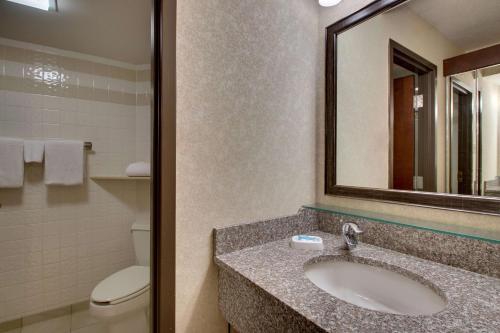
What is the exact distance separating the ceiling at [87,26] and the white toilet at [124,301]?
62.4 inches

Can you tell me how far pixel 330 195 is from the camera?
1155 millimetres

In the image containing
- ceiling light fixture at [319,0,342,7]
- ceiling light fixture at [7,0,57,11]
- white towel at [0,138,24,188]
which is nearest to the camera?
ceiling light fixture at [319,0,342,7]

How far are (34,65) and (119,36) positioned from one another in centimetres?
69

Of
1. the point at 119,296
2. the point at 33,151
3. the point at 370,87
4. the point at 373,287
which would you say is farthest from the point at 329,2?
the point at 33,151

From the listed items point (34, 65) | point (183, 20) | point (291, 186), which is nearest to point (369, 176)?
point (291, 186)

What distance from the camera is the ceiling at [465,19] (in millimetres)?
734

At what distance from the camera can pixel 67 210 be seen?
1839 millimetres

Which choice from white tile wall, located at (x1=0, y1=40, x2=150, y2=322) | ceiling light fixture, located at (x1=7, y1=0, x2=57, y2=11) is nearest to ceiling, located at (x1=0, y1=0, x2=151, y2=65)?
ceiling light fixture, located at (x1=7, y1=0, x2=57, y2=11)

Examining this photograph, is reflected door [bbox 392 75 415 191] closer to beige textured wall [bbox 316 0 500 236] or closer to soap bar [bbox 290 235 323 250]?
beige textured wall [bbox 316 0 500 236]

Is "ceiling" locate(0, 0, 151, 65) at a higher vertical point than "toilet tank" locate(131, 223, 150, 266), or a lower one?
higher

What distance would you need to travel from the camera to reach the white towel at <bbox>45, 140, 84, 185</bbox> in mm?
1729

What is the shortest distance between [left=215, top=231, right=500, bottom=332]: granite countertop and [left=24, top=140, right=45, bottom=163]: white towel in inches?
65.6

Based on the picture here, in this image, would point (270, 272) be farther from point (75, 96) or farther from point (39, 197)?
point (75, 96)

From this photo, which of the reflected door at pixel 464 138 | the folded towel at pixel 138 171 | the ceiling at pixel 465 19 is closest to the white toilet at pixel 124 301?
the folded towel at pixel 138 171
